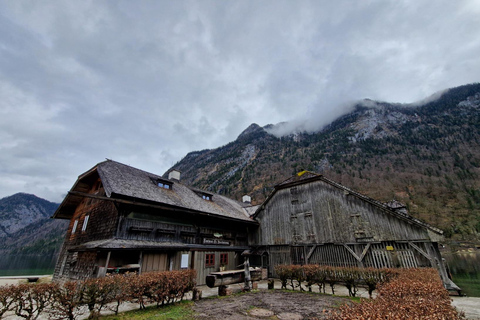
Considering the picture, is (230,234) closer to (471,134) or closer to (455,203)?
(455,203)

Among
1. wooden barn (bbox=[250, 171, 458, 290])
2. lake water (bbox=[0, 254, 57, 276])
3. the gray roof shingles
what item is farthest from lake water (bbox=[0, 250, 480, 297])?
the gray roof shingles

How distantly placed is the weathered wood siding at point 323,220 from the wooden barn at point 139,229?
2830mm

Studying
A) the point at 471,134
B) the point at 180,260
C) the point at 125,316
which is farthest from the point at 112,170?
the point at 471,134

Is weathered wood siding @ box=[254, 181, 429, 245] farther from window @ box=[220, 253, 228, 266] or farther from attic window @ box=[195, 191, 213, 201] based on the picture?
attic window @ box=[195, 191, 213, 201]

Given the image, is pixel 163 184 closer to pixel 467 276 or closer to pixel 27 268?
pixel 467 276

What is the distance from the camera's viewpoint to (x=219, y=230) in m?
20.1

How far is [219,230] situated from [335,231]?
33.7 feet

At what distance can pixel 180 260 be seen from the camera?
15320 mm

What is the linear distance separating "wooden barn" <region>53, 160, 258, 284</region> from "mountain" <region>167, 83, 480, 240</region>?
2410 inches

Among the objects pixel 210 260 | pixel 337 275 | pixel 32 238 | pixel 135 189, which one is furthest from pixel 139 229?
pixel 32 238

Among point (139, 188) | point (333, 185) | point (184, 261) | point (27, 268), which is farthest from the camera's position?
point (27, 268)

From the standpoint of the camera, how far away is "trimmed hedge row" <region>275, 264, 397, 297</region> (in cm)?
1049

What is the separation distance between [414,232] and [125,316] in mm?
17715

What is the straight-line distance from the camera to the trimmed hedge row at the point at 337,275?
10.5 m
